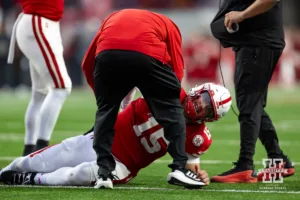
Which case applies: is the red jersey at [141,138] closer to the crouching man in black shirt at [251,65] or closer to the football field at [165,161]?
the football field at [165,161]

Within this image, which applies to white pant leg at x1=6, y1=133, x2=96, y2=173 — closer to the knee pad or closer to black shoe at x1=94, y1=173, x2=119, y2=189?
the knee pad

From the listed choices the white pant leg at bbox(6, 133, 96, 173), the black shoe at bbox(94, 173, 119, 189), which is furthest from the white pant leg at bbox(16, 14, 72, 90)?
the black shoe at bbox(94, 173, 119, 189)

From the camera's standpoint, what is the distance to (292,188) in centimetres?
628

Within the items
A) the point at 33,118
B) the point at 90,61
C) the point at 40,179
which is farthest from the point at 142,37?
the point at 33,118

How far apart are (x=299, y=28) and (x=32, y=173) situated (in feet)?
76.1

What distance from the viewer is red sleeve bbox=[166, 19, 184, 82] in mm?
6113

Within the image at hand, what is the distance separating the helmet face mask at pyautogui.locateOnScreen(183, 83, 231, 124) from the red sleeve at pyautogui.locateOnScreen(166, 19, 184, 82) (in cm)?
17

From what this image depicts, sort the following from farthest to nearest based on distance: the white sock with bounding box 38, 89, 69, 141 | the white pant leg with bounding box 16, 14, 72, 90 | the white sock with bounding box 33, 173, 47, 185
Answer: the white pant leg with bounding box 16, 14, 72, 90
the white sock with bounding box 38, 89, 69, 141
the white sock with bounding box 33, 173, 47, 185

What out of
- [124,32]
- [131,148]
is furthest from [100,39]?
[131,148]

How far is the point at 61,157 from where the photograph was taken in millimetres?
6555

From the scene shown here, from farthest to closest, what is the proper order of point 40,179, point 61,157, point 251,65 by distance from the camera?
point 251,65 < point 61,157 < point 40,179

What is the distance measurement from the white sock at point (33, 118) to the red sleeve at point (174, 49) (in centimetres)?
234

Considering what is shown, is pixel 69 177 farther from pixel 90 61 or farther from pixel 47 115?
pixel 47 115

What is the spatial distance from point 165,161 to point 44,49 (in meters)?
1.51
